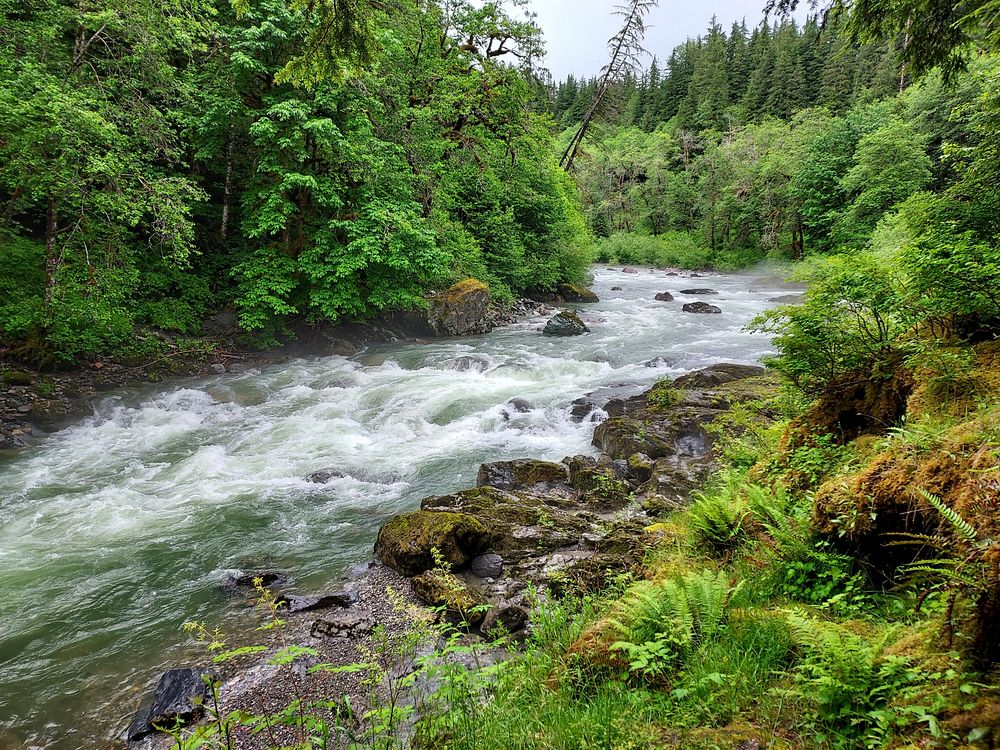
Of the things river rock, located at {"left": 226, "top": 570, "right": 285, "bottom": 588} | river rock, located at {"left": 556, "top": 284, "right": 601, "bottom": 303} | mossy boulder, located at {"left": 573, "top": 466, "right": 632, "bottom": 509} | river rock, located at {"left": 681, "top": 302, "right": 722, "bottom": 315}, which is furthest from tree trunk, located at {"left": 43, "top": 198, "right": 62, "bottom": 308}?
river rock, located at {"left": 681, "top": 302, "right": 722, "bottom": 315}

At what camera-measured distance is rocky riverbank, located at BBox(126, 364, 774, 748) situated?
193 inches

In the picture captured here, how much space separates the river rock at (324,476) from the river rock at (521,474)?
2834 millimetres

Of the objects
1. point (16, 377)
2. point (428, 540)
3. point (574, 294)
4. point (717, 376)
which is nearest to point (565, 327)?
point (717, 376)

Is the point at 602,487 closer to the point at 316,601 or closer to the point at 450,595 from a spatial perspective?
the point at 450,595

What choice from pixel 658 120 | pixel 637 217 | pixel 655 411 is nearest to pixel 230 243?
pixel 655 411

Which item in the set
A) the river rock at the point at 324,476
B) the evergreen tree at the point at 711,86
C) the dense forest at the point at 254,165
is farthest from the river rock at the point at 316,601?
the evergreen tree at the point at 711,86

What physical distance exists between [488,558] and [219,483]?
6.00 meters

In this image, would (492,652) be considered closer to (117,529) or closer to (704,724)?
(704,724)

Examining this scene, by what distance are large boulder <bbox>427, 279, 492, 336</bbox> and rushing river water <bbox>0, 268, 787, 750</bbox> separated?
6.31 feet

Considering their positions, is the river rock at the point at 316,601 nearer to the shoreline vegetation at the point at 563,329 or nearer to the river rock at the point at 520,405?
the shoreline vegetation at the point at 563,329

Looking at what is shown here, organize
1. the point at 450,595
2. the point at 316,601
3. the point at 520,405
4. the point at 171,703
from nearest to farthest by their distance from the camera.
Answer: the point at 171,703 → the point at 450,595 → the point at 316,601 → the point at 520,405

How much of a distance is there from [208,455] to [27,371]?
5956 mm

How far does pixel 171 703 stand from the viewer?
474 centimetres

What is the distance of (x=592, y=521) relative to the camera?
7586 mm
